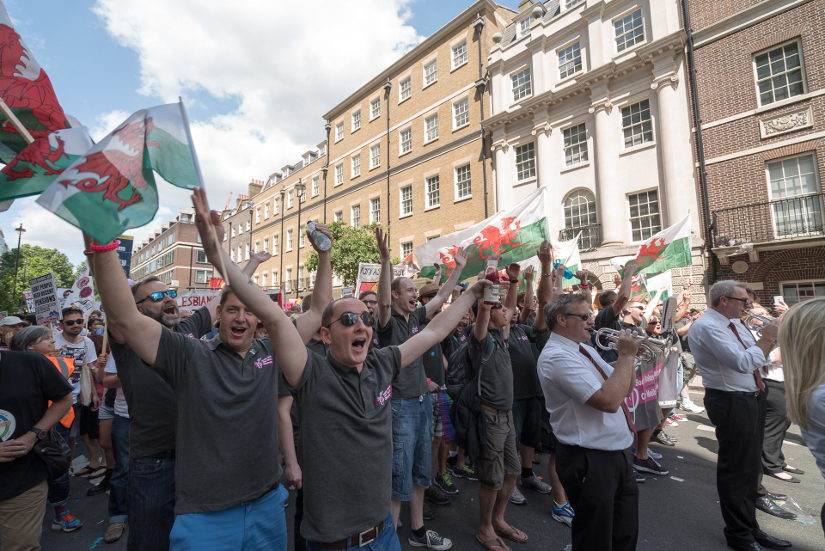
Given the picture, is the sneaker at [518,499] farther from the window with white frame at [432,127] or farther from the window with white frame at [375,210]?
the window with white frame at [375,210]

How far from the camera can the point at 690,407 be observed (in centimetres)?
845

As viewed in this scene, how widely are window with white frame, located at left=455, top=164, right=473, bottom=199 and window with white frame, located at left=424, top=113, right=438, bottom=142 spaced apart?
280 cm

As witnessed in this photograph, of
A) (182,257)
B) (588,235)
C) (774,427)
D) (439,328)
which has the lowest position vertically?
(774,427)

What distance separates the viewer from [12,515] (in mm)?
2580

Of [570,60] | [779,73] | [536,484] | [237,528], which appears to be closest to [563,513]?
[536,484]

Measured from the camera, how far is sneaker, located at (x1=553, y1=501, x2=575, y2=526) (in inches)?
156

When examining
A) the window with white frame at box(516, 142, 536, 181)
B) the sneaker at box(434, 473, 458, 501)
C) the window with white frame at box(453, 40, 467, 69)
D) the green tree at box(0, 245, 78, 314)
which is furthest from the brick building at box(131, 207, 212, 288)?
the sneaker at box(434, 473, 458, 501)

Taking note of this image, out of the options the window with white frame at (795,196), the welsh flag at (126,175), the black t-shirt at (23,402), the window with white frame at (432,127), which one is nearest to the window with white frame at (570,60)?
the window with white frame at (432,127)

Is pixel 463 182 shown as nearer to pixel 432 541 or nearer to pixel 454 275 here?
pixel 454 275

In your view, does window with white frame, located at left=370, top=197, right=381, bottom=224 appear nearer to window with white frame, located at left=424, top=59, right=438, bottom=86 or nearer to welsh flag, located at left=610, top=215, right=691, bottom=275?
window with white frame, located at left=424, top=59, right=438, bottom=86

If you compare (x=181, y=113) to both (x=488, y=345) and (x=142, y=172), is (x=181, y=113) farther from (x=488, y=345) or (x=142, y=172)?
(x=488, y=345)

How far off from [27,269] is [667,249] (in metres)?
56.4

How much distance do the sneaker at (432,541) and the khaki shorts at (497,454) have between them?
620 millimetres

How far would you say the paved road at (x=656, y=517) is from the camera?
12.0ft
